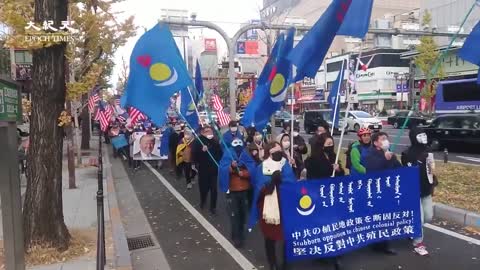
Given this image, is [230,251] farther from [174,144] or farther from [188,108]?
[174,144]

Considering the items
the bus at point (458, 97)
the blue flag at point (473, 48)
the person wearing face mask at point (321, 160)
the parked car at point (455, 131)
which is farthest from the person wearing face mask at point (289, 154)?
the bus at point (458, 97)

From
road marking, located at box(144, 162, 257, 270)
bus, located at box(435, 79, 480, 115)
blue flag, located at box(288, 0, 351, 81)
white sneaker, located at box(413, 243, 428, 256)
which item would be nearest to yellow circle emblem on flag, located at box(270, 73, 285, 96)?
blue flag, located at box(288, 0, 351, 81)

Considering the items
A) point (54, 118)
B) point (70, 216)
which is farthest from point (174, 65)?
point (70, 216)

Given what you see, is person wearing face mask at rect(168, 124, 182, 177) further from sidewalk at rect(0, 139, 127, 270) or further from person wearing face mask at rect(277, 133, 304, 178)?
person wearing face mask at rect(277, 133, 304, 178)

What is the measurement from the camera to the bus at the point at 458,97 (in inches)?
1099

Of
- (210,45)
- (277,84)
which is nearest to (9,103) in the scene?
(277,84)

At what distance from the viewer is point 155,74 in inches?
277

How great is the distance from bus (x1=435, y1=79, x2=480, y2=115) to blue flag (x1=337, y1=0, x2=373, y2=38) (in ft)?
76.9

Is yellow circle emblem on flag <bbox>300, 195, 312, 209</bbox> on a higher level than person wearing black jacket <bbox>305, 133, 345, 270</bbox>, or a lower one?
lower

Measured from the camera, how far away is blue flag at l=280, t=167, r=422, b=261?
561 centimetres

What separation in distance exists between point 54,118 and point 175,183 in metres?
7.00

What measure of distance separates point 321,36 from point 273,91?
1.29 metres

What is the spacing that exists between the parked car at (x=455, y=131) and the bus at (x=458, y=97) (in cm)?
921

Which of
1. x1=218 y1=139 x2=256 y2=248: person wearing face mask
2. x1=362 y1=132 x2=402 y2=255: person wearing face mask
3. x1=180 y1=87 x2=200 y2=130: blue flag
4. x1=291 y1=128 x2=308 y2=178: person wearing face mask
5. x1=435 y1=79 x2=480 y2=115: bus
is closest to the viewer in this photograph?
x1=362 y1=132 x2=402 y2=255: person wearing face mask
